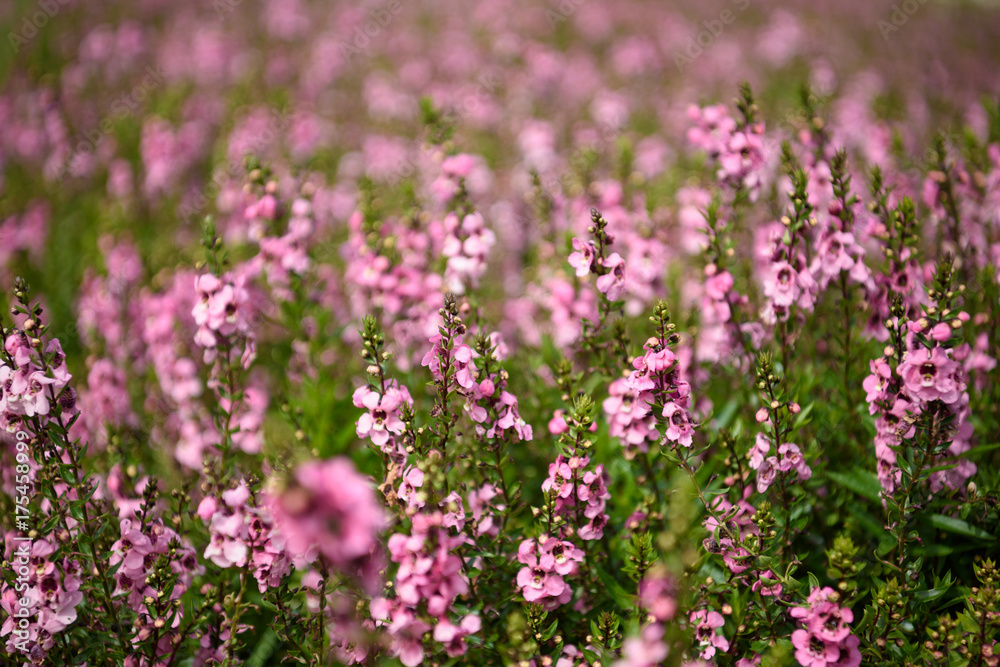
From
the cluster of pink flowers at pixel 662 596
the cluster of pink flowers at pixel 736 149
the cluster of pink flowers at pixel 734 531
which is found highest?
the cluster of pink flowers at pixel 736 149

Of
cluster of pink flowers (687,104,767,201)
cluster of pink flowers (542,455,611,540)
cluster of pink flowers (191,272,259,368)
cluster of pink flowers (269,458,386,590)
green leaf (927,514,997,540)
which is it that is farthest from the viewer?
cluster of pink flowers (687,104,767,201)

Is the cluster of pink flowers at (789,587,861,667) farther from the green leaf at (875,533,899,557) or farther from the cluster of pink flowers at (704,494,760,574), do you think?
the green leaf at (875,533,899,557)

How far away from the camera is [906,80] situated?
1067cm

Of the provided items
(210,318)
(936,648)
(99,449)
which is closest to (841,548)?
(936,648)

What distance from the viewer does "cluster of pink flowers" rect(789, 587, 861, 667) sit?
2506 millimetres

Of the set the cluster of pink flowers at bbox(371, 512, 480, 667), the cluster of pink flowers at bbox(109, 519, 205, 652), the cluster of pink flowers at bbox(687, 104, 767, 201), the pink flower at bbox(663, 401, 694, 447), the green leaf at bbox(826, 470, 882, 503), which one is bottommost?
the cluster of pink flowers at bbox(109, 519, 205, 652)

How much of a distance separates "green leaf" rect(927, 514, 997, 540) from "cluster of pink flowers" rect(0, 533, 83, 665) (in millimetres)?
4133

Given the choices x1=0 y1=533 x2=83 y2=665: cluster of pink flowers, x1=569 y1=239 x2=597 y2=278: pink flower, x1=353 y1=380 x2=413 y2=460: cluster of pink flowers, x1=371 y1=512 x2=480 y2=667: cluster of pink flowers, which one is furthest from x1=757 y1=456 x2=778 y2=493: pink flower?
x1=0 y1=533 x2=83 y2=665: cluster of pink flowers

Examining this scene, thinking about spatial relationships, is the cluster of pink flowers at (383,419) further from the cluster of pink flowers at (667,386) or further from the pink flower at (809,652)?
the pink flower at (809,652)

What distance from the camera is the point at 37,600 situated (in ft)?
8.87

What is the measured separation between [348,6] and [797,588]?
16.1 meters

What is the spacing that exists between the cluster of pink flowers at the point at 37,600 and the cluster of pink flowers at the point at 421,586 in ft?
5.09

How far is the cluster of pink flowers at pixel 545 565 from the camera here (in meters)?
2.73

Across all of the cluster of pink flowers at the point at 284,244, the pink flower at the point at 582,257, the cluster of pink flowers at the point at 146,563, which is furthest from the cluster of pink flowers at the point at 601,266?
the cluster of pink flowers at the point at 146,563
